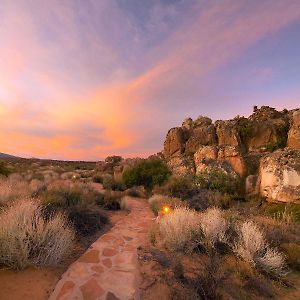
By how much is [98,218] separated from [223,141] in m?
15.6

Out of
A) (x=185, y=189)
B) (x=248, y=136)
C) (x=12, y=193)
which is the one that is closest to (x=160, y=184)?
(x=185, y=189)

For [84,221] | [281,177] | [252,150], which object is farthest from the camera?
[252,150]

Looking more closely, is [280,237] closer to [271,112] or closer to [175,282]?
[175,282]

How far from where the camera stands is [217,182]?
17.0 m

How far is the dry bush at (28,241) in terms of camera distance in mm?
4700

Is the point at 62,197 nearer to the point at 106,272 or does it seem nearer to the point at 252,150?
the point at 106,272

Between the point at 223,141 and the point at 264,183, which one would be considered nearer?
the point at 264,183

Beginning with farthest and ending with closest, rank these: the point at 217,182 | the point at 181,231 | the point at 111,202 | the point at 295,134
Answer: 1. the point at 295,134
2. the point at 217,182
3. the point at 111,202
4. the point at 181,231

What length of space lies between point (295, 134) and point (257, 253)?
1521 cm

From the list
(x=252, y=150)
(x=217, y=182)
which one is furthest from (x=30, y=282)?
(x=252, y=150)

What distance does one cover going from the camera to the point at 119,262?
5.85 meters

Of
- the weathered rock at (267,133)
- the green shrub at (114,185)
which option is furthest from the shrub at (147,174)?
the weathered rock at (267,133)

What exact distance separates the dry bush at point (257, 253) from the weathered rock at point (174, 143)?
19.6 meters

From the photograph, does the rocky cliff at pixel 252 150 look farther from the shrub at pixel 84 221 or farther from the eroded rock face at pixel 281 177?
the shrub at pixel 84 221
